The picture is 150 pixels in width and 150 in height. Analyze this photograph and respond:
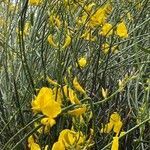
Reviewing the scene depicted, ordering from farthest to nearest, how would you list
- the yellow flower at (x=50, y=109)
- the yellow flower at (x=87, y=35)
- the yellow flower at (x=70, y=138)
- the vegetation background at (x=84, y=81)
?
the yellow flower at (x=87, y=35) → the vegetation background at (x=84, y=81) → the yellow flower at (x=70, y=138) → the yellow flower at (x=50, y=109)

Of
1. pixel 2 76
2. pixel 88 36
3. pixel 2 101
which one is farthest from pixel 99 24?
pixel 2 76

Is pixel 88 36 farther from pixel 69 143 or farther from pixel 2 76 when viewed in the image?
pixel 69 143

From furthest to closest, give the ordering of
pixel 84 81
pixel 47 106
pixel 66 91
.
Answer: pixel 84 81 → pixel 66 91 → pixel 47 106

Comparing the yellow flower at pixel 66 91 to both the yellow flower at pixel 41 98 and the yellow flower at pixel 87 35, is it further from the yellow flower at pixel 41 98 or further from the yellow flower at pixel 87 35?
the yellow flower at pixel 87 35

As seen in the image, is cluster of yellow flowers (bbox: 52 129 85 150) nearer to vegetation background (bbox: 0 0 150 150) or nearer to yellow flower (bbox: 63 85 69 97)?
yellow flower (bbox: 63 85 69 97)

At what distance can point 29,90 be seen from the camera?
1492mm

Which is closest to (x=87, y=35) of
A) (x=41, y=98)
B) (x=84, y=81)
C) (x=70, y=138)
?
(x=84, y=81)

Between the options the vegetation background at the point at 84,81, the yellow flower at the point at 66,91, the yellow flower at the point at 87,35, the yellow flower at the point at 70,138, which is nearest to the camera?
the yellow flower at the point at 70,138

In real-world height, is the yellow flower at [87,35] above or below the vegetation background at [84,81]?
above

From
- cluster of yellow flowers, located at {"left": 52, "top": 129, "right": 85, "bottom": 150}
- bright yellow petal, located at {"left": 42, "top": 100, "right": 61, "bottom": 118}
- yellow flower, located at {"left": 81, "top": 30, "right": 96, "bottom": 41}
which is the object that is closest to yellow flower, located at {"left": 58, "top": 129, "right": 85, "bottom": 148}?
cluster of yellow flowers, located at {"left": 52, "top": 129, "right": 85, "bottom": 150}

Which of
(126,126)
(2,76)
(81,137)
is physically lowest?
(126,126)

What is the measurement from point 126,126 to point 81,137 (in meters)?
0.63

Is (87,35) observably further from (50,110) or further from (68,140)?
(50,110)

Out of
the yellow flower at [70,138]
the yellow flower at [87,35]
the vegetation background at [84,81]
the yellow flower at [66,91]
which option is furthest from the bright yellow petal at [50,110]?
the yellow flower at [87,35]
